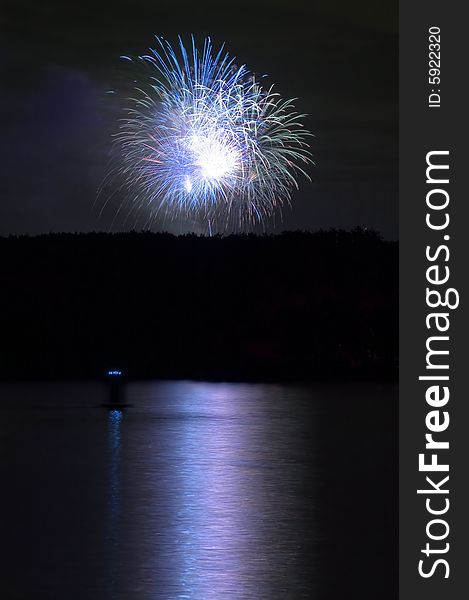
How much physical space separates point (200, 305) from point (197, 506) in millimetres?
32841

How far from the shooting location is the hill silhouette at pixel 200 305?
132ft

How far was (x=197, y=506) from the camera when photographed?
36.0ft

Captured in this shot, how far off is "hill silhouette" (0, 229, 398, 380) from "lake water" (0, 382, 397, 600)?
18.2 meters

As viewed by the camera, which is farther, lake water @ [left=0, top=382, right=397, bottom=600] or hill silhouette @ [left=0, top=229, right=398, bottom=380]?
hill silhouette @ [left=0, top=229, right=398, bottom=380]

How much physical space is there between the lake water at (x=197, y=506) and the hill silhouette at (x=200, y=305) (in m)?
18.2

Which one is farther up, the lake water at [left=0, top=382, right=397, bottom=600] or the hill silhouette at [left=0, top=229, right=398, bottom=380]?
the hill silhouette at [left=0, top=229, right=398, bottom=380]

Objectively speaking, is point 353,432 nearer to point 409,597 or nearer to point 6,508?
point 6,508

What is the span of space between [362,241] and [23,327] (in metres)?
13.7

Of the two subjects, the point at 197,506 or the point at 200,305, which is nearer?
the point at 197,506

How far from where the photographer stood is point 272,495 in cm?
1164

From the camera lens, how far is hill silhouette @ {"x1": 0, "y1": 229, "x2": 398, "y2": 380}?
40156mm

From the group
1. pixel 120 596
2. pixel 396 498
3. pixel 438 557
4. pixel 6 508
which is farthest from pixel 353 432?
pixel 120 596

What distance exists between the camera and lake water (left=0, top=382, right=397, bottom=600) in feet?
26.2

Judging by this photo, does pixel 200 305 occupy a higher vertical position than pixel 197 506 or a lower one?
higher
